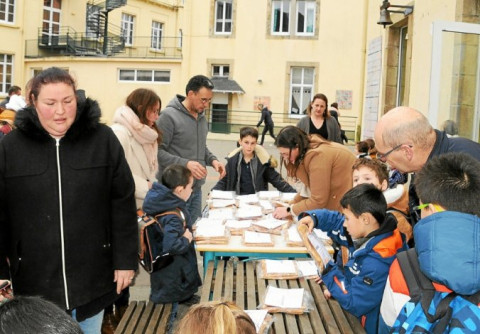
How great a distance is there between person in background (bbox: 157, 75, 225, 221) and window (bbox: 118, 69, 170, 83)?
2458 cm

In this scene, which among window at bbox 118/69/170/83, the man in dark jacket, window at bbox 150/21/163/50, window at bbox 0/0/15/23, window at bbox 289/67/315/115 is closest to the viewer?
the man in dark jacket

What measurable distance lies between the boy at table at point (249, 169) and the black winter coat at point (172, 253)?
2.01 meters

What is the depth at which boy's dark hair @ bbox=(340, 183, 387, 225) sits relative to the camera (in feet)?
9.55

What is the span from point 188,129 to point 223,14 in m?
24.1

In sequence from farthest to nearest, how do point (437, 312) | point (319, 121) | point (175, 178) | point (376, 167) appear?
point (319, 121)
point (175, 178)
point (376, 167)
point (437, 312)

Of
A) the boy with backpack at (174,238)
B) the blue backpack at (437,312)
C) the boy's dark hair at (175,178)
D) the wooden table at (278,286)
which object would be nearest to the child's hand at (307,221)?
the wooden table at (278,286)

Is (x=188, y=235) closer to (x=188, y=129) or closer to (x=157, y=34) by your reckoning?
(x=188, y=129)

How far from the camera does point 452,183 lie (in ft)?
6.61

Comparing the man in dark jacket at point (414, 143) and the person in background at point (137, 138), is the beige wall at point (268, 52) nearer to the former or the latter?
the person in background at point (137, 138)

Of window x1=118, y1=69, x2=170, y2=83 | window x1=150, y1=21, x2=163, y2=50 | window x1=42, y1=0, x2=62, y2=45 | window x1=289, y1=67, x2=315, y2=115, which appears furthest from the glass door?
window x1=150, y1=21, x2=163, y2=50

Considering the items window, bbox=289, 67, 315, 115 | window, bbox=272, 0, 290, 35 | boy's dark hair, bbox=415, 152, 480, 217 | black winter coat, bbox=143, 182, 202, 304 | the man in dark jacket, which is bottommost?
black winter coat, bbox=143, 182, 202, 304

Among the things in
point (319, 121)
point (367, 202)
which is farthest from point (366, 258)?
point (319, 121)

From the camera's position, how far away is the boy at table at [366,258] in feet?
8.68

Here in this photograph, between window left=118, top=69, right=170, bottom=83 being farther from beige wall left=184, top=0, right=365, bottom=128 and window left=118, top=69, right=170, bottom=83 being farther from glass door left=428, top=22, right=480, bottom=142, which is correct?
glass door left=428, top=22, right=480, bottom=142
